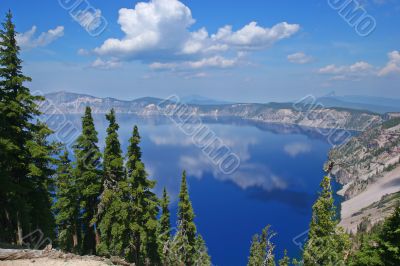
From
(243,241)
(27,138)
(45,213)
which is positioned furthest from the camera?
(243,241)

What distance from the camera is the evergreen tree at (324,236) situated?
24203 millimetres

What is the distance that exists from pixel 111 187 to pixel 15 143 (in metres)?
9.40

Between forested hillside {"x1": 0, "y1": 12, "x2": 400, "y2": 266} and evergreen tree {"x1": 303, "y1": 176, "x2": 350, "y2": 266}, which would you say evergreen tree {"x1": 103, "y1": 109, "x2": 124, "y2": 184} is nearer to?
forested hillside {"x1": 0, "y1": 12, "x2": 400, "y2": 266}

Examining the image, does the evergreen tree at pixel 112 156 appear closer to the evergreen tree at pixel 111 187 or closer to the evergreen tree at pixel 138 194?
Result: the evergreen tree at pixel 111 187

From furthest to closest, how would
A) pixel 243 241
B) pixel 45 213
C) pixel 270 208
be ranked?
pixel 270 208 → pixel 243 241 → pixel 45 213

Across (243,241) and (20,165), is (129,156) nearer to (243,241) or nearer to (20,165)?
(20,165)

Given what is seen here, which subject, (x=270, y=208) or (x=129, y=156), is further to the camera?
(x=270, y=208)

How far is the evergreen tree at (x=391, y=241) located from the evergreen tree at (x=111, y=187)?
788 inches

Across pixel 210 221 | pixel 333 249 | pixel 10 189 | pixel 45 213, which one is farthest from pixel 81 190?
pixel 210 221

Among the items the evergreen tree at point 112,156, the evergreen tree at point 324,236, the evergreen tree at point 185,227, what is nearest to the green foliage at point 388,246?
the evergreen tree at point 324,236

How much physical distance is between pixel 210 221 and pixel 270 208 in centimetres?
4294

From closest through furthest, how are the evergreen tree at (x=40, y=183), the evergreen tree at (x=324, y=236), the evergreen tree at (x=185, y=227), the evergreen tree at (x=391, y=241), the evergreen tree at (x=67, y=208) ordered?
the evergreen tree at (x=391, y=241), the evergreen tree at (x=40, y=183), the evergreen tree at (x=324, y=236), the evergreen tree at (x=67, y=208), the evergreen tree at (x=185, y=227)

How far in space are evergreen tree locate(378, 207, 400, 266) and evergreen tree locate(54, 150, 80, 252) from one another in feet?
81.4

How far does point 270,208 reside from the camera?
186375mm
